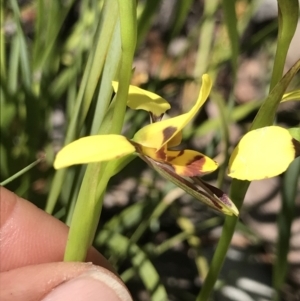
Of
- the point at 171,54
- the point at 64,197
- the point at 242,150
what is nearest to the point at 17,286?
the point at 64,197

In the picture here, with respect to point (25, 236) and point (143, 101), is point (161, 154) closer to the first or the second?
point (143, 101)

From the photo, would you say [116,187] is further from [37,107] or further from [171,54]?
[171,54]

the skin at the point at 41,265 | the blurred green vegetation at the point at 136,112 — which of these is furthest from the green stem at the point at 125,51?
the skin at the point at 41,265

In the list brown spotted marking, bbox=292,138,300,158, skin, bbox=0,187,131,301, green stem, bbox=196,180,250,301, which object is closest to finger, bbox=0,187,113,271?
skin, bbox=0,187,131,301

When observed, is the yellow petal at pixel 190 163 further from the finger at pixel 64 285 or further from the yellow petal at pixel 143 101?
the finger at pixel 64 285

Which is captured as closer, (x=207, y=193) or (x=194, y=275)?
(x=207, y=193)

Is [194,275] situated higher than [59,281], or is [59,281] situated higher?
[59,281]

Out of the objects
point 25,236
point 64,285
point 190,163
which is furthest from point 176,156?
point 25,236
